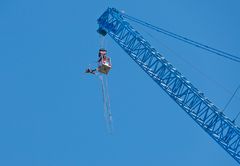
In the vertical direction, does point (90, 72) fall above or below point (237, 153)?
above

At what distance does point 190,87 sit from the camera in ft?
174

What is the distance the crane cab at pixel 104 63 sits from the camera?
169 feet

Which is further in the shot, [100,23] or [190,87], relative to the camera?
[100,23]

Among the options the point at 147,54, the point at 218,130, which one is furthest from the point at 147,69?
the point at 218,130

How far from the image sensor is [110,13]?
56.6 metres

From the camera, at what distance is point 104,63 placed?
51.7 meters

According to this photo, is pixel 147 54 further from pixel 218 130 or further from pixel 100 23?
pixel 218 130

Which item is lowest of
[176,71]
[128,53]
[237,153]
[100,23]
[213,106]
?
[237,153]

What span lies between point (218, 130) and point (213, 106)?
2.40 metres

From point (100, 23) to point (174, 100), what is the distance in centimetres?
1047

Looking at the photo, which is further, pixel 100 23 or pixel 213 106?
pixel 100 23

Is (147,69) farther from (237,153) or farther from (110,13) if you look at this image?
(237,153)

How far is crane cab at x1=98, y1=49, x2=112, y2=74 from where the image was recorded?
51594 millimetres

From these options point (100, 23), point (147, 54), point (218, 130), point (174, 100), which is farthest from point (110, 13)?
point (218, 130)
